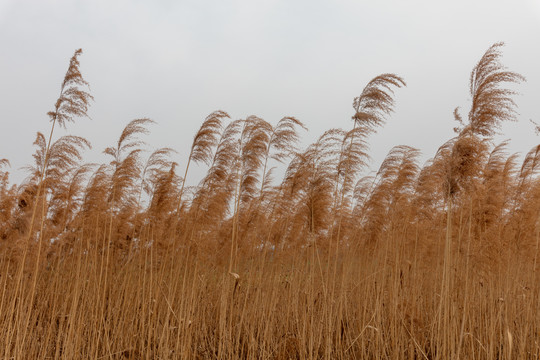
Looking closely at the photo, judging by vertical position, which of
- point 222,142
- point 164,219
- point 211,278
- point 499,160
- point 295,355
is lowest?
point 295,355

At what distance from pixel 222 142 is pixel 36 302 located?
3.57 m

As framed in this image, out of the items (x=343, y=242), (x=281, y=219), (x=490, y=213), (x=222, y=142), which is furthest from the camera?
(x=343, y=242)

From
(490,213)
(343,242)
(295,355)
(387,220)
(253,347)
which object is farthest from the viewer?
(343,242)

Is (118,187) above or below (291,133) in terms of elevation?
below

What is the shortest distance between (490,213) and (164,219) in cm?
387

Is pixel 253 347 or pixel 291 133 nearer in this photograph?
pixel 253 347

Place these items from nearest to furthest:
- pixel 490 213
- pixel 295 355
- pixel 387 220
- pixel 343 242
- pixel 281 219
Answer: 1. pixel 295 355
2. pixel 490 213
3. pixel 281 219
4. pixel 387 220
5. pixel 343 242

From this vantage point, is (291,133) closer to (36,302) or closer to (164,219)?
(164,219)

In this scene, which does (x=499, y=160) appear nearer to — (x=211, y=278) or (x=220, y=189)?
(x=220, y=189)

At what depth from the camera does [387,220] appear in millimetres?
5707

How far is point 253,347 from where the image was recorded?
11.7ft

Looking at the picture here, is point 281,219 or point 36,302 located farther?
point 36,302

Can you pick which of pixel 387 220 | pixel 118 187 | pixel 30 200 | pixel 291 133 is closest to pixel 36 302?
pixel 30 200

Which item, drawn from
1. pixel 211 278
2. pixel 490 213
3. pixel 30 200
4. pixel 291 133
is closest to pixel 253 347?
pixel 291 133
